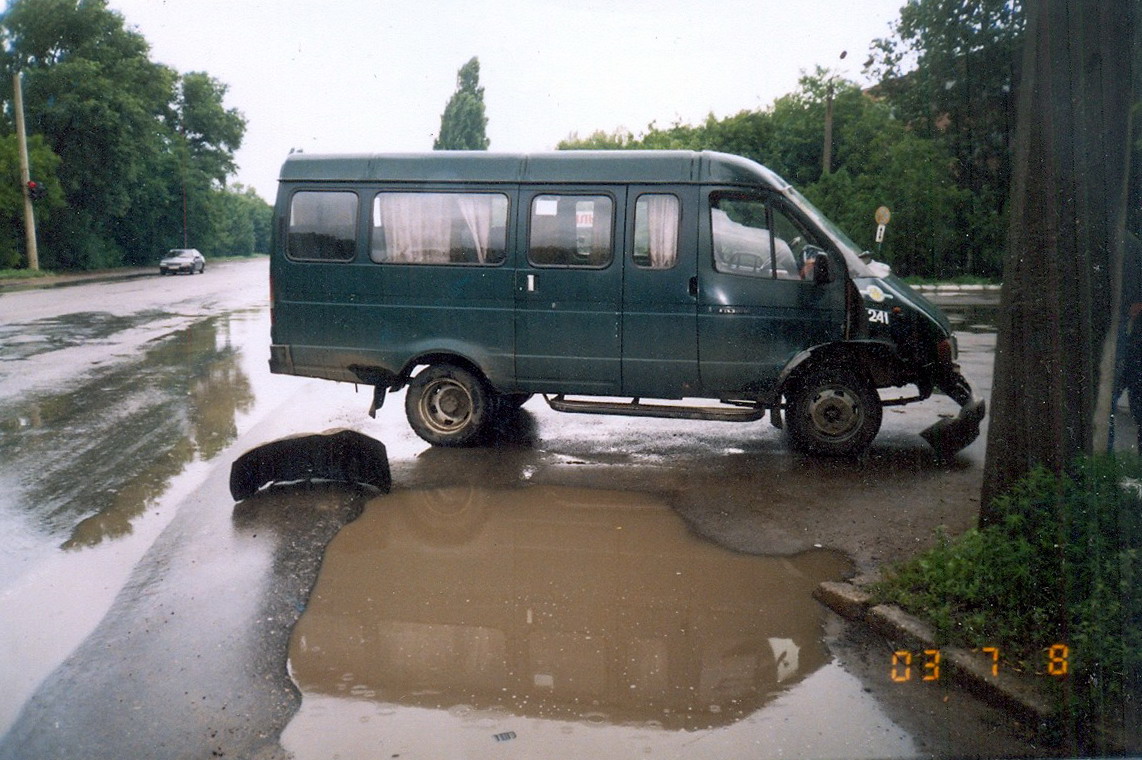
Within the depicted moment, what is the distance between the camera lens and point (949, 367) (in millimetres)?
7926

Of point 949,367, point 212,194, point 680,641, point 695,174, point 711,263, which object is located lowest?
point 680,641

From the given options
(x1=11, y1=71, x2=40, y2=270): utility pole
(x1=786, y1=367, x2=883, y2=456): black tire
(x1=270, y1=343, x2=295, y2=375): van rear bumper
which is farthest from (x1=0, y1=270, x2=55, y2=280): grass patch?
(x1=786, y1=367, x2=883, y2=456): black tire

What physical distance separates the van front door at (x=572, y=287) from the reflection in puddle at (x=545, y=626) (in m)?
1.95

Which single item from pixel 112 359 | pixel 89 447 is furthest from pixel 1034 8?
pixel 112 359

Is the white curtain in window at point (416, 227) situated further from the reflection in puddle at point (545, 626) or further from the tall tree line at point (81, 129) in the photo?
the tall tree line at point (81, 129)

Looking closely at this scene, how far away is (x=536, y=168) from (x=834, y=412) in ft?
10.6

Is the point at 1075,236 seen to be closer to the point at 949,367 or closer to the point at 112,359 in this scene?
the point at 949,367

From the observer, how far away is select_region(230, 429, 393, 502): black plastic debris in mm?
7035

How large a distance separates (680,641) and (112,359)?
12.0 meters

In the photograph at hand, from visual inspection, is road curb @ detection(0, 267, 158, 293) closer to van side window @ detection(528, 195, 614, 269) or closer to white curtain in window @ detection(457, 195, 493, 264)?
white curtain in window @ detection(457, 195, 493, 264)

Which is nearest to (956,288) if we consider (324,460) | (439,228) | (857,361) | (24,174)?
(857,361)

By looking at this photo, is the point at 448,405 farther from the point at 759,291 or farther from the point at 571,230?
the point at 759,291

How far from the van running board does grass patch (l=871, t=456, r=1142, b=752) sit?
124 inches

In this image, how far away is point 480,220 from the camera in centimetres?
831
